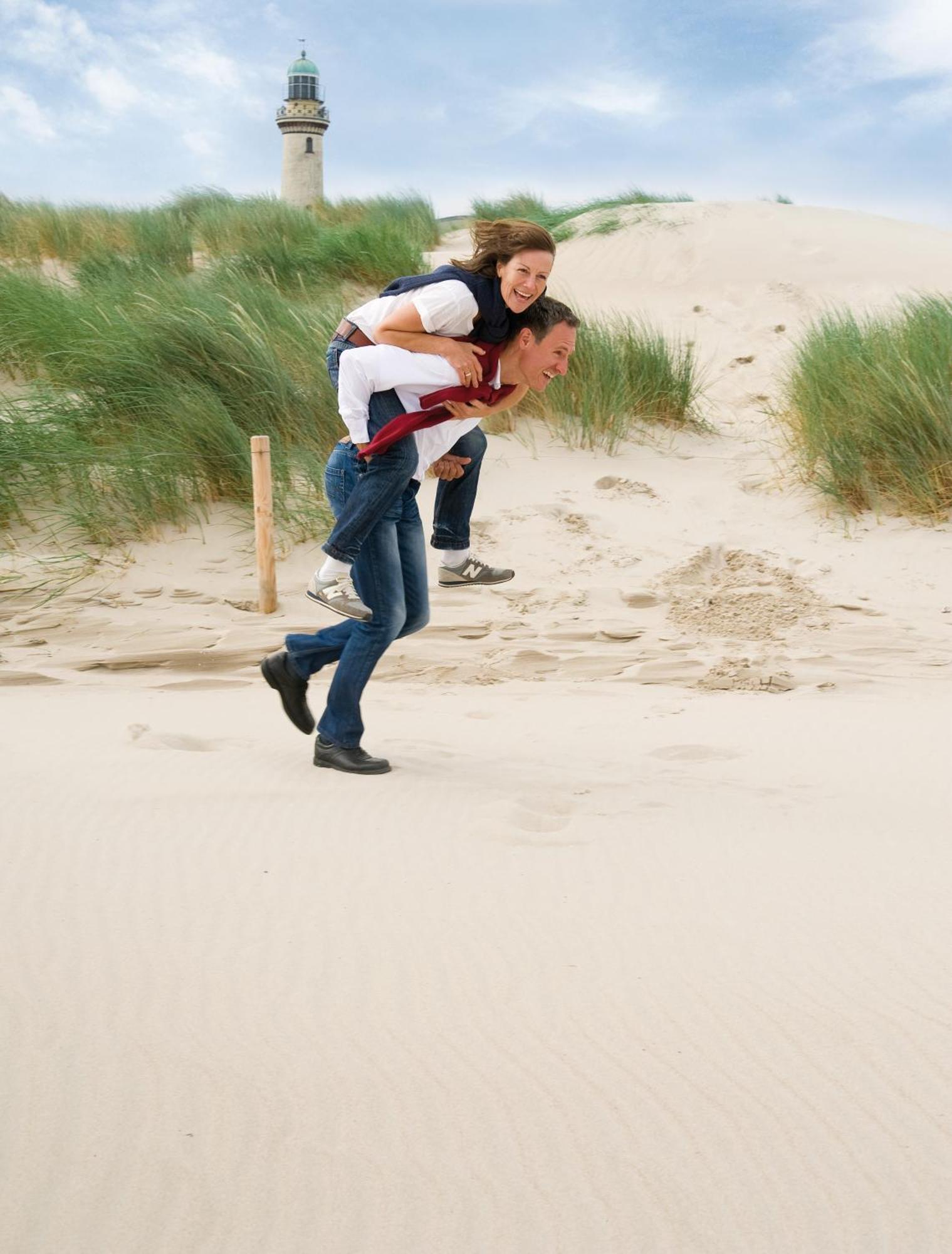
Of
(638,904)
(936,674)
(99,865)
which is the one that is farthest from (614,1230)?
(936,674)

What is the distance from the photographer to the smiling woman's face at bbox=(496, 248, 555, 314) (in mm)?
3107

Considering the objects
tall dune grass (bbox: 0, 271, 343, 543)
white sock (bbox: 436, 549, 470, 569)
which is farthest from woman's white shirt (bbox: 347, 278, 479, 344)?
tall dune grass (bbox: 0, 271, 343, 543)

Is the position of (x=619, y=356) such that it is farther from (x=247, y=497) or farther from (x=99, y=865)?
(x=99, y=865)

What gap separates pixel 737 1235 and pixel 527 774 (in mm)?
2226

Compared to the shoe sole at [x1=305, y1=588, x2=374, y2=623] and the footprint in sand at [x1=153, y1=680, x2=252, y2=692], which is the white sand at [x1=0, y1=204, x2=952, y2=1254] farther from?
the shoe sole at [x1=305, y1=588, x2=374, y2=623]

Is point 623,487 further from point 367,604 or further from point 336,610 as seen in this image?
point 336,610

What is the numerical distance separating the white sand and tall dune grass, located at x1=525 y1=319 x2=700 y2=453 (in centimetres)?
257

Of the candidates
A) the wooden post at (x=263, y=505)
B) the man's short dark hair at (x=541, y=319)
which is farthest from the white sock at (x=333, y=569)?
the wooden post at (x=263, y=505)

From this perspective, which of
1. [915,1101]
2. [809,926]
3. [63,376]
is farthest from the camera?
[63,376]

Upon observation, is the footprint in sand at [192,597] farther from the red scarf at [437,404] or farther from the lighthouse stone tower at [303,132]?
the lighthouse stone tower at [303,132]

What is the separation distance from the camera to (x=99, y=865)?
2992mm

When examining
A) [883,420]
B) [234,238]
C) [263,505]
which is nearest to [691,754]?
[263,505]

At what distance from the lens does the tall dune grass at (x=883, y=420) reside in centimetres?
690

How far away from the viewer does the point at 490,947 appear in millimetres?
2607
